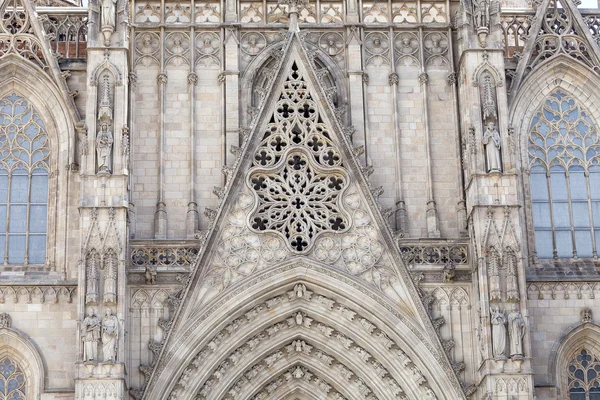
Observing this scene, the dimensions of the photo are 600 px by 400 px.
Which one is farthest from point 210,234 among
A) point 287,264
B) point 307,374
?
point 307,374

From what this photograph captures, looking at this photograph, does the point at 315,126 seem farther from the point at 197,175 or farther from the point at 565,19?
the point at 565,19

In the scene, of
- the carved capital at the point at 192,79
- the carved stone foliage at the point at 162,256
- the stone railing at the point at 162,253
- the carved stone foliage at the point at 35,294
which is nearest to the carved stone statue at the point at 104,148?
the stone railing at the point at 162,253

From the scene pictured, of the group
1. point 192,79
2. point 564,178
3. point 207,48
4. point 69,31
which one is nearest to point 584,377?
point 564,178

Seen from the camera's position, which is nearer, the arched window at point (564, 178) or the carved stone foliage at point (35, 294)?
the carved stone foliage at point (35, 294)

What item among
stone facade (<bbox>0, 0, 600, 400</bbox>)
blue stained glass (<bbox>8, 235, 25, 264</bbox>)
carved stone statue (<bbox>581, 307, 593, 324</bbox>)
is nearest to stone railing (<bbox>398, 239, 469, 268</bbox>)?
stone facade (<bbox>0, 0, 600, 400</bbox>)

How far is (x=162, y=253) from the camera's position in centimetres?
2698

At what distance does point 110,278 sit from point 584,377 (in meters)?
9.22

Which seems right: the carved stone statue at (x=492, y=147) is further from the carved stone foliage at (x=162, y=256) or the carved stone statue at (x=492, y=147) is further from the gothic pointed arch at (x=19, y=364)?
the gothic pointed arch at (x=19, y=364)

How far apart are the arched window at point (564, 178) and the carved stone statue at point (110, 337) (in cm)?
859

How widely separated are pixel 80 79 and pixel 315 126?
16.3 feet

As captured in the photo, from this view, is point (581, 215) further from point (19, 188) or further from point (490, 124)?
point (19, 188)

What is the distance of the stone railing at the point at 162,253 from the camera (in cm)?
2686

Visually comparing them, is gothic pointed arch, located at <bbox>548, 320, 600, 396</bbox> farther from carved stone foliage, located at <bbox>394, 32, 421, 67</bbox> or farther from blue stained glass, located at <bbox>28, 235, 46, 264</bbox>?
blue stained glass, located at <bbox>28, 235, 46, 264</bbox>

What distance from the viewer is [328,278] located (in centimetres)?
2677
